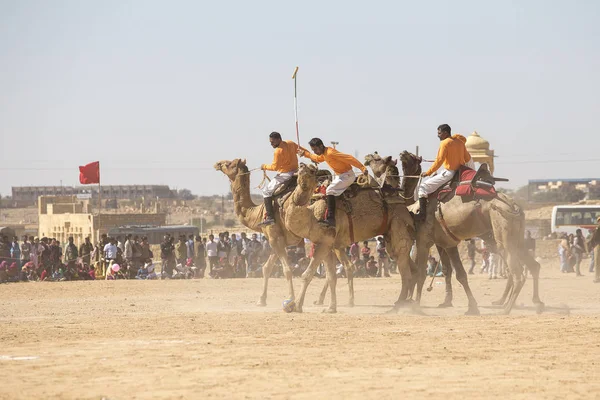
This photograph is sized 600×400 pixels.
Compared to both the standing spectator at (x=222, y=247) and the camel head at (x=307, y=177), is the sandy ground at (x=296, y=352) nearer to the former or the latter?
the camel head at (x=307, y=177)

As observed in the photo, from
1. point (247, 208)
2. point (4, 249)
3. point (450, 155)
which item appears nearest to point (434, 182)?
point (450, 155)

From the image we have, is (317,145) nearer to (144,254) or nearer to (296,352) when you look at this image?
(296,352)

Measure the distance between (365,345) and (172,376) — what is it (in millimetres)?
2832

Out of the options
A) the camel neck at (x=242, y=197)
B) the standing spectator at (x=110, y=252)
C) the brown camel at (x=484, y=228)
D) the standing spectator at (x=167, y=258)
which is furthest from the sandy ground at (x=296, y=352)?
the standing spectator at (x=167, y=258)

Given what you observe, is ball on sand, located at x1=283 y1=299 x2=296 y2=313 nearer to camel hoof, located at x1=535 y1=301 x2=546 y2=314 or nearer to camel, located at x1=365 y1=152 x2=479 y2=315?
camel, located at x1=365 y1=152 x2=479 y2=315

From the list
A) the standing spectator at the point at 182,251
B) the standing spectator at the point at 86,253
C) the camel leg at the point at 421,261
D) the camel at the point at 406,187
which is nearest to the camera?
the camel leg at the point at 421,261

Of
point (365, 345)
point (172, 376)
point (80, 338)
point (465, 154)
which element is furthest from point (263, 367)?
point (465, 154)

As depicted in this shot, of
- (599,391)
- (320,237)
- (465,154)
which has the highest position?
(465,154)

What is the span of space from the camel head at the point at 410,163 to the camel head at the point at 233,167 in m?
3.04

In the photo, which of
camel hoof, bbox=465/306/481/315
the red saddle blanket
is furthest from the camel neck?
camel hoof, bbox=465/306/481/315

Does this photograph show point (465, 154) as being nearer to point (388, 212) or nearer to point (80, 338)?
point (388, 212)

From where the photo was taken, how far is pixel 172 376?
9.81 meters

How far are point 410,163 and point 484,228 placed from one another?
1.99 metres

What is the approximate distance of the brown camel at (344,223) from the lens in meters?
16.0
